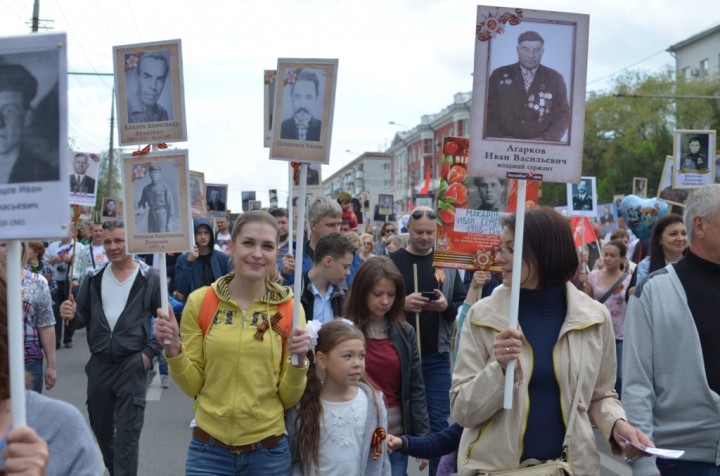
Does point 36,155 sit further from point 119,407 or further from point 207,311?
point 119,407

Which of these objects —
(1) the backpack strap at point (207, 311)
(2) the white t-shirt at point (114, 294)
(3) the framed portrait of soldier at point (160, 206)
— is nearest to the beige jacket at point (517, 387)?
(1) the backpack strap at point (207, 311)

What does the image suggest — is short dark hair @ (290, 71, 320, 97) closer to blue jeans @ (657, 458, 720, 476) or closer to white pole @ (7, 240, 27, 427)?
blue jeans @ (657, 458, 720, 476)

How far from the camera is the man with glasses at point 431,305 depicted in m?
6.52

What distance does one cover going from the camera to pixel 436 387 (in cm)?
659

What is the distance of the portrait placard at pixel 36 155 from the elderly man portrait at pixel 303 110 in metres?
2.47

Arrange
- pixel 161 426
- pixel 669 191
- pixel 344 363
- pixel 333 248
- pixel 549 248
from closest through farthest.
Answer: pixel 549 248 → pixel 344 363 → pixel 333 248 → pixel 161 426 → pixel 669 191

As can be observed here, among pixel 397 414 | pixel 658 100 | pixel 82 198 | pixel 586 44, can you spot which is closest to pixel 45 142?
pixel 586 44

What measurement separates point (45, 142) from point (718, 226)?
9.33 ft

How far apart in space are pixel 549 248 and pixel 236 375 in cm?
154

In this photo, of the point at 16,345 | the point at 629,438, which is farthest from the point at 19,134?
the point at 629,438

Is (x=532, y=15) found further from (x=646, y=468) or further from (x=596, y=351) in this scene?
(x=646, y=468)

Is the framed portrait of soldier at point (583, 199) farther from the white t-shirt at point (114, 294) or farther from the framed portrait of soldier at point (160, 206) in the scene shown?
the framed portrait of soldier at point (160, 206)

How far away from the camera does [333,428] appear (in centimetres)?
468

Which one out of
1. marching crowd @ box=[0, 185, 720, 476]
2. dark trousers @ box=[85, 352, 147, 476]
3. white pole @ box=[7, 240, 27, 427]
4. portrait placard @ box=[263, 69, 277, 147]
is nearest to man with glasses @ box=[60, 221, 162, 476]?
dark trousers @ box=[85, 352, 147, 476]
